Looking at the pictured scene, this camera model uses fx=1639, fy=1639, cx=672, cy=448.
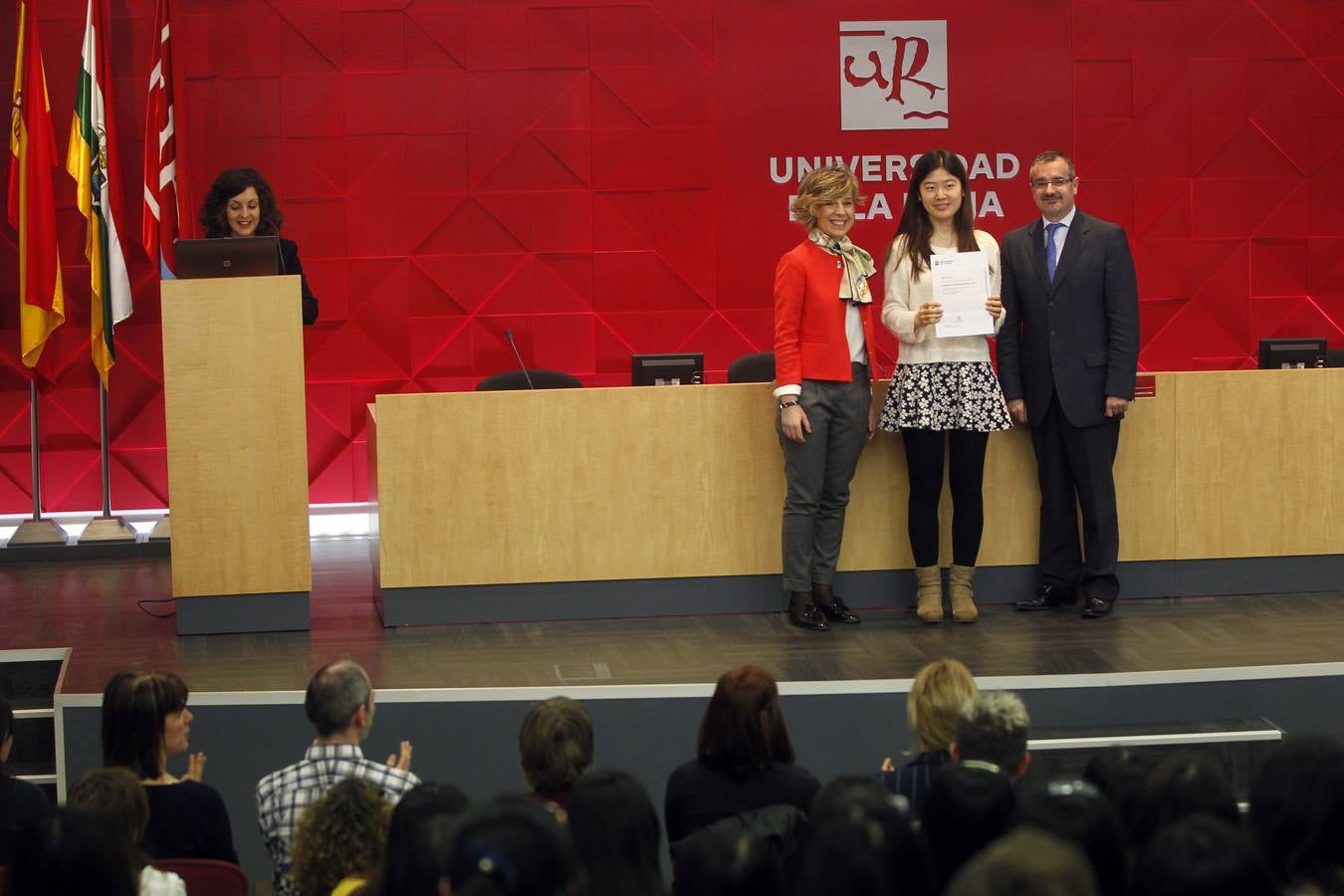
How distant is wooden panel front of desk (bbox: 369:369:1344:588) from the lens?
577 centimetres

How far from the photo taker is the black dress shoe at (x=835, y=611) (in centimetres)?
573

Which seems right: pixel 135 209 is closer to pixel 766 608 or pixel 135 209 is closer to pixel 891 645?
pixel 766 608

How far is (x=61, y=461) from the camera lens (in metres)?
8.19

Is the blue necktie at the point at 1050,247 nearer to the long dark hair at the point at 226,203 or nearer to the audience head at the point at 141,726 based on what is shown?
the long dark hair at the point at 226,203

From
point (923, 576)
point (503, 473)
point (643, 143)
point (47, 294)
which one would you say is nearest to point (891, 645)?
point (923, 576)

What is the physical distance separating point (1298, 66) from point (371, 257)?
4.95 metres

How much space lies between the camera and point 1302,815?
8.36ft

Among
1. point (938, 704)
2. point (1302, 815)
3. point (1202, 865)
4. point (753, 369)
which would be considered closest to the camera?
point (1202, 865)

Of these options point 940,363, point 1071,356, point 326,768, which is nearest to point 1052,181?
point 1071,356

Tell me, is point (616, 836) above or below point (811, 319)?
below

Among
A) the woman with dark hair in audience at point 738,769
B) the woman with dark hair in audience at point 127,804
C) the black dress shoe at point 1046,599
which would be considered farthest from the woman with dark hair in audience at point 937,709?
the black dress shoe at point 1046,599

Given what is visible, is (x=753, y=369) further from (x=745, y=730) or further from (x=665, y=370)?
(x=745, y=730)

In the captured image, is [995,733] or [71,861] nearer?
[71,861]

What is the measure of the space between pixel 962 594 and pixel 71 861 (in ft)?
12.5
